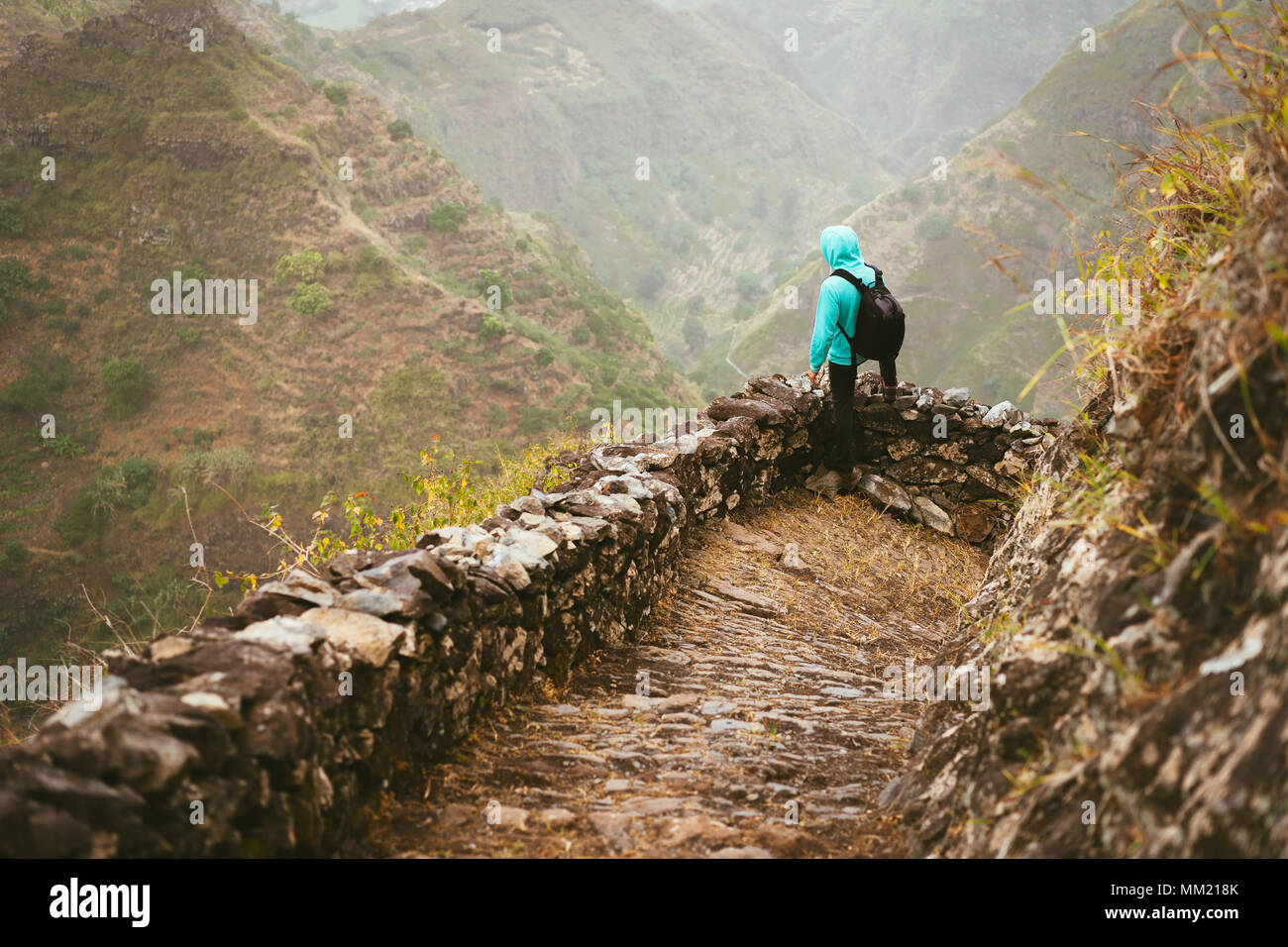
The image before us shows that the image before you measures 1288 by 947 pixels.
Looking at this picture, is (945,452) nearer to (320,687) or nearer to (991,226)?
(320,687)

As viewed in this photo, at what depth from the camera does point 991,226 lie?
7844 cm

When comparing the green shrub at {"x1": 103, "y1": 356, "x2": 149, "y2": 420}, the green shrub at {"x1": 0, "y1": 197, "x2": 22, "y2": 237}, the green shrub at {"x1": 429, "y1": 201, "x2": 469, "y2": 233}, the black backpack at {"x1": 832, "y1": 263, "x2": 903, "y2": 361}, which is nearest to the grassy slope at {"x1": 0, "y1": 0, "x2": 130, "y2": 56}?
the green shrub at {"x1": 0, "y1": 197, "x2": 22, "y2": 237}

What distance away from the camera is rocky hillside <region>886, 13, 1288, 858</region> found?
1.64 m

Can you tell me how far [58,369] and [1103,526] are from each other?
37594 mm

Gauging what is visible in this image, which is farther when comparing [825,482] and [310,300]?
[310,300]

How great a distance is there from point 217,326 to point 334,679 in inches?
1452

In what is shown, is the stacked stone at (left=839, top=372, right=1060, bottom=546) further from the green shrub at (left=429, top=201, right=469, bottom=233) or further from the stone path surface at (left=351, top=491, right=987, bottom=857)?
the green shrub at (left=429, top=201, right=469, bottom=233)

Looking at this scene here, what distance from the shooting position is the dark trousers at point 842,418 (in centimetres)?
707

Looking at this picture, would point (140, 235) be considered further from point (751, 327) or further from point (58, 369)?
point (751, 327)

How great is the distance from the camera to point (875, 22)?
527 ft

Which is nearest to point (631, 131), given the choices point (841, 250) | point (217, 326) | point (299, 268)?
point (299, 268)

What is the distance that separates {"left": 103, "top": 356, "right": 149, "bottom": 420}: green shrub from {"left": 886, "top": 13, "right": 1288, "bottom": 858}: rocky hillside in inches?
1394

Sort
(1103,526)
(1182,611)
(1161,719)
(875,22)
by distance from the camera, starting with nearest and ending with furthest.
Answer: (1161,719) → (1182,611) → (1103,526) → (875,22)

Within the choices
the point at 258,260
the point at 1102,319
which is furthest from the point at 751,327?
the point at 1102,319
